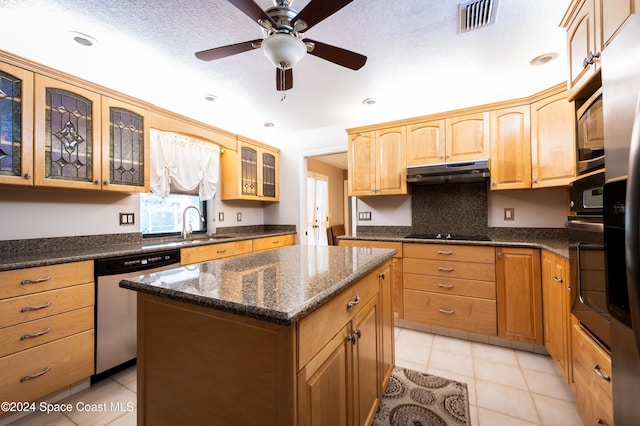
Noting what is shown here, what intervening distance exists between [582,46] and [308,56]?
1.74 metres

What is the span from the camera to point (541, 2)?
1.63m

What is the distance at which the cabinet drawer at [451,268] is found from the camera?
2.39 metres

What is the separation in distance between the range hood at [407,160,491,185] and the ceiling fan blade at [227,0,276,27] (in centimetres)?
204

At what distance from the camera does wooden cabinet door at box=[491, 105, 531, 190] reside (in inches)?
98.0

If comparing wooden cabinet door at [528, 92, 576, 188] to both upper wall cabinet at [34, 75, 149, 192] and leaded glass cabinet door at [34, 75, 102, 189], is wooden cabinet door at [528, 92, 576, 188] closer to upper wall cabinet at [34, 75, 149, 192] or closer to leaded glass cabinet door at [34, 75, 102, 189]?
upper wall cabinet at [34, 75, 149, 192]

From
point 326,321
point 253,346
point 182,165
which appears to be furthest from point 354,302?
point 182,165

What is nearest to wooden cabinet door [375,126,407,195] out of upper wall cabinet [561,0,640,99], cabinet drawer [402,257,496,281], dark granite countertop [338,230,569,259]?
dark granite countertop [338,230,569,259]

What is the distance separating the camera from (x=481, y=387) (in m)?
1.83

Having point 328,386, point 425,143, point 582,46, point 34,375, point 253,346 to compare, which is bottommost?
point 34,375

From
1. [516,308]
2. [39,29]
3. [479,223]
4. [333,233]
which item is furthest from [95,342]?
[333,233]

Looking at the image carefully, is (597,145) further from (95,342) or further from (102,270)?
(95,342)

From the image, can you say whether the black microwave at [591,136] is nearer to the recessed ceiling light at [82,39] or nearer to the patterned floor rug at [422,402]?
the patterned floor rug at [422,402]

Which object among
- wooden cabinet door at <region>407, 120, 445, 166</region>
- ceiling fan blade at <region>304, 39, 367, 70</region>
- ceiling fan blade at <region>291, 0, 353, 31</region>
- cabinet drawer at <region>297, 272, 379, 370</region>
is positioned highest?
ceiling fan blade at <region>291, 0, 353, 31</region>

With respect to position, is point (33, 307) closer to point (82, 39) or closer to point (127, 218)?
point (127, 218)
